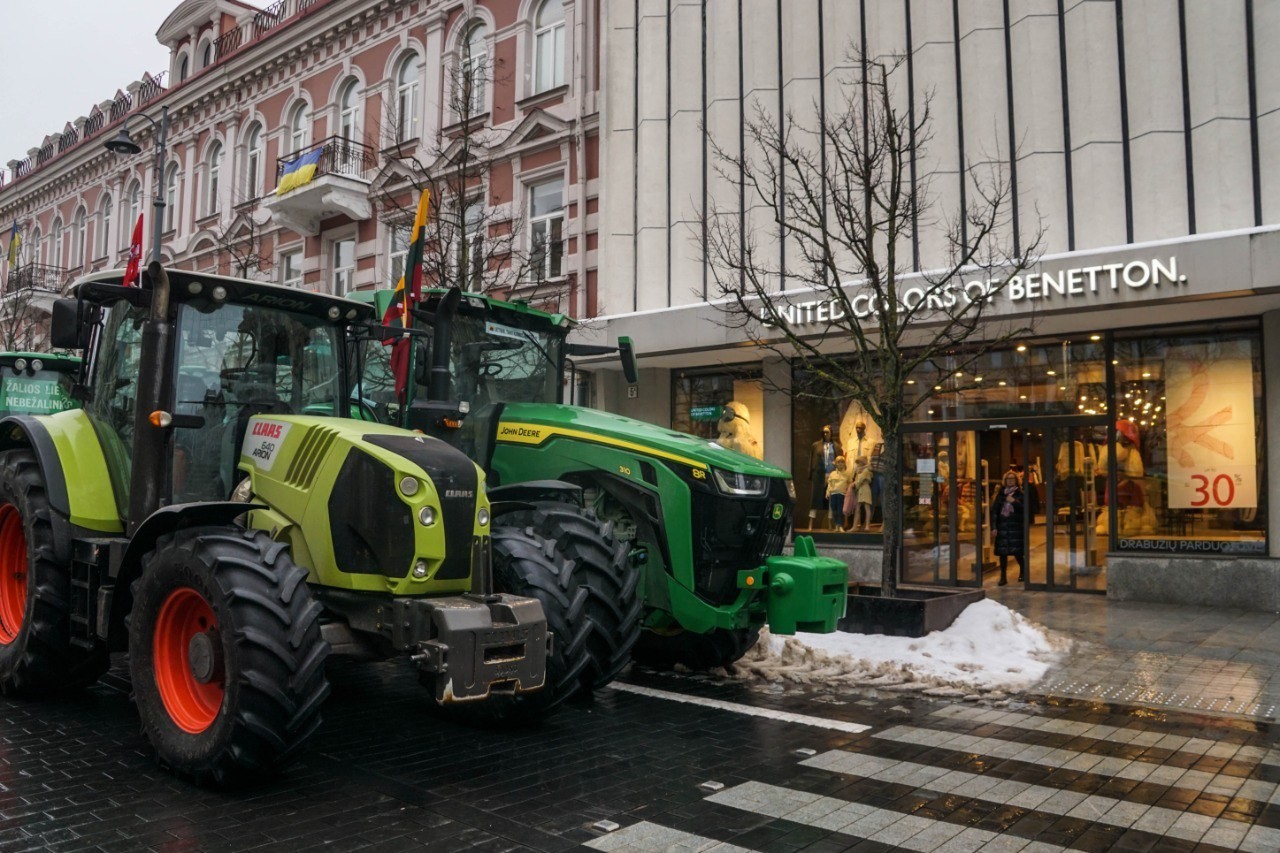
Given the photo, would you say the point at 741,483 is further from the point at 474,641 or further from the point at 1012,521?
the point at 1012,521

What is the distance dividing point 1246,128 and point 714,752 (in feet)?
37.2

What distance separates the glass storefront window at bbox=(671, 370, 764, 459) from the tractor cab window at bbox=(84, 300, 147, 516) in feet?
36.4

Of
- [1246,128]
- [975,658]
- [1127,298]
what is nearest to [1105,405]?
[1127,298]

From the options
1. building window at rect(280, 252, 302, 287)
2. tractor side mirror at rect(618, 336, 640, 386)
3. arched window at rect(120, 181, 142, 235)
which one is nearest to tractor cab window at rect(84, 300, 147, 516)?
tractor side mirror at rect(618, 336, 640, 386)

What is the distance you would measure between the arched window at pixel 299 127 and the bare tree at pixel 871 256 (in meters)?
11.8

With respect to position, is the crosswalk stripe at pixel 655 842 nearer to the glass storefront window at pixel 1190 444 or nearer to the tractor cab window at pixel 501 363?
the tractor cab window at pixel 501 363

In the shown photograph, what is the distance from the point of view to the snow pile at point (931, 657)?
8289mm

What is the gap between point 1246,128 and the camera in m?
12.6

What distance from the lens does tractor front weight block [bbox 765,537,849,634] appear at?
7.27 meters

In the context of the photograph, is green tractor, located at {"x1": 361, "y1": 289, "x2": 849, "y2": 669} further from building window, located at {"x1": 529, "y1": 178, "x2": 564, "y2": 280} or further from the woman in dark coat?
building window, located at {"x1": 529, "y1": 178, "x2": 564, "y2": 280}

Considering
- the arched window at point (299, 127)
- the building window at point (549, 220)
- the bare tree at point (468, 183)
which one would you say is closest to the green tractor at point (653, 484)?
the bare tree at point (468, 183)

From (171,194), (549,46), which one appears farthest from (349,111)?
(171,194)

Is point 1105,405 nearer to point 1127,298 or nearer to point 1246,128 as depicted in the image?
point 1127,298

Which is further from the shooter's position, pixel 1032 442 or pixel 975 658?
pixel 1032 442
